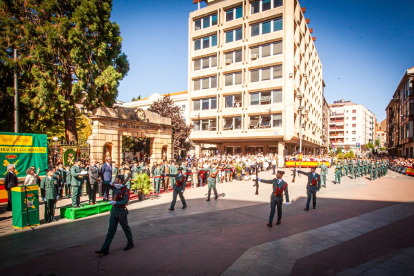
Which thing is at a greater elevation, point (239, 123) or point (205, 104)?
point (205, 104)

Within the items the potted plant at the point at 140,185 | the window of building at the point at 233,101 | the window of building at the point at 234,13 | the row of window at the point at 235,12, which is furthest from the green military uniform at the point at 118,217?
the window of building at the point at 234,13

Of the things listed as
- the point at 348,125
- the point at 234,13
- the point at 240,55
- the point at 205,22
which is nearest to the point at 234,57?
the point at 240,55

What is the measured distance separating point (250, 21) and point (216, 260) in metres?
36.8

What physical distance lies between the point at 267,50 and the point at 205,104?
479 inches

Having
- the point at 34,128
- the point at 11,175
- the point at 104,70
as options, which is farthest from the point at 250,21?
the point at 11,175

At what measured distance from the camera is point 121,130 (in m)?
17.6

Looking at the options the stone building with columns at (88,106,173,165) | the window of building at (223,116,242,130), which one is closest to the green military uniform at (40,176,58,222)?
the stone building with columns at (88,106,173,165)

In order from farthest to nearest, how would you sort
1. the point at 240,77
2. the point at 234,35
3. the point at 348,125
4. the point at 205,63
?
1. the point at 348,125
2. the point at 205,63
3. the point at 234,35
4. the point at 240,77

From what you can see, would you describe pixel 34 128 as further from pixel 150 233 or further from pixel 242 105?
pixel 242 105

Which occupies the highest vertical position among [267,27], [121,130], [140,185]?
[267,27]

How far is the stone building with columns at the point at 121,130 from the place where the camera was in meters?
16.1

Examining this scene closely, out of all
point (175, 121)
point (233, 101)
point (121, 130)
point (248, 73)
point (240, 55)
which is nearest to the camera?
point (121, 130)

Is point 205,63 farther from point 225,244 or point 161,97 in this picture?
point 225,244

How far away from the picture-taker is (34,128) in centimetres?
2308
